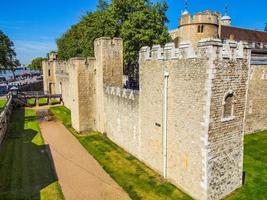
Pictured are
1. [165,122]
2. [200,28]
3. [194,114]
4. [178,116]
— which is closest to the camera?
[194,114]

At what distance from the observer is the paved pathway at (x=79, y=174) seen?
10.4 meters

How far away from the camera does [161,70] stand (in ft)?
37.2

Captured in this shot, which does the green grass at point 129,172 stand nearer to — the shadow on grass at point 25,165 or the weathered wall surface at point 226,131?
the weathered wall surface at point 226,131

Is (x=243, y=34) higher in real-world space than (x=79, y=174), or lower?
higher

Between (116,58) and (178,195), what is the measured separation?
36.8ft

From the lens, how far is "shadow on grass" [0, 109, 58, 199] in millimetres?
10742

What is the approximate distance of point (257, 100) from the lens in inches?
749

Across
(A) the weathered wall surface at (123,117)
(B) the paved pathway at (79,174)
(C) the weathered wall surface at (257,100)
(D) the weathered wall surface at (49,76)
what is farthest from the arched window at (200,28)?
(D) the weathered wall surface at (49,76)

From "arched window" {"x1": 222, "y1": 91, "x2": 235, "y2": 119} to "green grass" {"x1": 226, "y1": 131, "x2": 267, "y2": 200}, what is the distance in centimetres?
338

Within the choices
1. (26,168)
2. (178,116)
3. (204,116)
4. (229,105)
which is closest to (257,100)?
(229,105)

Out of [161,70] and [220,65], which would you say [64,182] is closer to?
[161,70]

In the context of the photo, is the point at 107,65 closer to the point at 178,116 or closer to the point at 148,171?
the point at 148,171

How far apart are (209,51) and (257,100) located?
42.5ft

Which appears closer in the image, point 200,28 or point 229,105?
point 229,105
